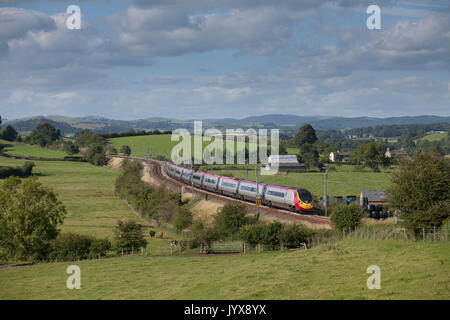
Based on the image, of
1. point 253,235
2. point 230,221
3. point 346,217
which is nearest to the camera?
point 253,235

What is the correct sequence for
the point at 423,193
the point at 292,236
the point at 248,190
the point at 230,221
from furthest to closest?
the point at 248,190
the point at 230,221
the point at 292,236
the point at 423,193

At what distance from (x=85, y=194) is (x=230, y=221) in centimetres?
6480

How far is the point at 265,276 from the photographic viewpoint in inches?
1093

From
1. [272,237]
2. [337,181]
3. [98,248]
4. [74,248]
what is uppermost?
[272,237]

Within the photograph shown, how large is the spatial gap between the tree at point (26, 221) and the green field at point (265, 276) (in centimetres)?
563

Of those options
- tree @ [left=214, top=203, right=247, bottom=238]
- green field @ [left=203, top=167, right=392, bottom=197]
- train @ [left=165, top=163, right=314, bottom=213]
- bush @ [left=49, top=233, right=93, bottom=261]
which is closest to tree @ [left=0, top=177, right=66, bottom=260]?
bush @ [left=49, top=233, right=93, bottom=261]

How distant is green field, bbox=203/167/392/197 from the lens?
10169 centimetres

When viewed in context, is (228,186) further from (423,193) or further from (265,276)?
(265,276)

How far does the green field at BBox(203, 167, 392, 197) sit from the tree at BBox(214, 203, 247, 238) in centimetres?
4760

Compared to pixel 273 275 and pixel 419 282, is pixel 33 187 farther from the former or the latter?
pixel 419 282

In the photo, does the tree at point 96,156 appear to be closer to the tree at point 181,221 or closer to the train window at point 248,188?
the train window at point 248,188

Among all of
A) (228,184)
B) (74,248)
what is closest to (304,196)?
(228,184)

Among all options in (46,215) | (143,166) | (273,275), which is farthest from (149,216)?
(143,166)
